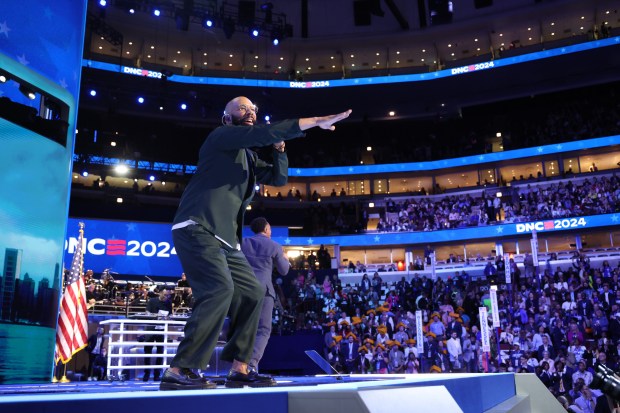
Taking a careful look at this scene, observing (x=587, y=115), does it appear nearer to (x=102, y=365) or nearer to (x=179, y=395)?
(x=102, y=365)

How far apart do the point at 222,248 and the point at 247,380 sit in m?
0.67

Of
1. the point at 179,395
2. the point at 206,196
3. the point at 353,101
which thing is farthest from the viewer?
the point at 353,101

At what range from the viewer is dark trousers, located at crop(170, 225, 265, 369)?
248 cm

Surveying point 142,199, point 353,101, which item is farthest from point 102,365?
point 353,101

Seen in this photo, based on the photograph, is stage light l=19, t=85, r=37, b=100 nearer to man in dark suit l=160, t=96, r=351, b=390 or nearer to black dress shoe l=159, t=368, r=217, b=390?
man in dark suit l=160, t=96, r=351, b=390

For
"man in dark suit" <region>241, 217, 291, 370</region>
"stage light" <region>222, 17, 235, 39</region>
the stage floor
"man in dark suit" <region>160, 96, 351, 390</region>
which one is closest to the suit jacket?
"man in dark suit" <region>241, 217, 291, 370</region>

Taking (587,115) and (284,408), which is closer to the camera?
(284,408)

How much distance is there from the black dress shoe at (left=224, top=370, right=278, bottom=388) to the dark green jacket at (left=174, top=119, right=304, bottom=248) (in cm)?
66

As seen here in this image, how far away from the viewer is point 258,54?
28891 millimetres

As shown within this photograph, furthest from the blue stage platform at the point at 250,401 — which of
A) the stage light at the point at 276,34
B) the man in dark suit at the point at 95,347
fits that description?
the stage light at the point at 276,34

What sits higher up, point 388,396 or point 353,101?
point 353,101

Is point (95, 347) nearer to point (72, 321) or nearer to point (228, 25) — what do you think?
point (72, 321)

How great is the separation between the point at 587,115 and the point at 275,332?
21.4 meters

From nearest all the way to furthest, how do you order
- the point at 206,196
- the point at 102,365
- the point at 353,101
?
1. the point at 206,196
2. the point at 102,365
3. the point at 353,101
